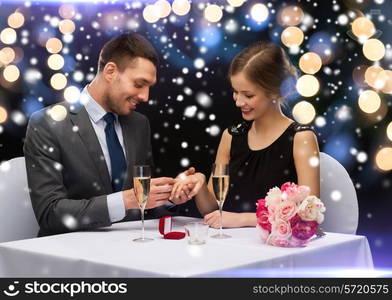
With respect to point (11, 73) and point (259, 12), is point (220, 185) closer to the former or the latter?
point (259, 12)

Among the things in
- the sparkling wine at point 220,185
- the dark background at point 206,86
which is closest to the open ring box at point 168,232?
the sparkling wine at point 220,185

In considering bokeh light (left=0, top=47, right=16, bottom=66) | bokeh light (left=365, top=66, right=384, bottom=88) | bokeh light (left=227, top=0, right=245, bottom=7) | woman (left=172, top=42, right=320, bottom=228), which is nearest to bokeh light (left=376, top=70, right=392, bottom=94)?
bokeh light (left=365, top=66, right=384, bottom=88)

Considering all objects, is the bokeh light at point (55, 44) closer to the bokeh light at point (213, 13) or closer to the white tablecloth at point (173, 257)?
the bokeh light at point (213, 13)

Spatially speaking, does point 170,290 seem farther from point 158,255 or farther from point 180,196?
point 180,196

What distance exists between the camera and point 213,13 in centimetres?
359

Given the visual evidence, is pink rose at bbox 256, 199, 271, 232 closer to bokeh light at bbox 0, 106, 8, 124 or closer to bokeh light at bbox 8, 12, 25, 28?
bokeh light at bbox 0, 106, 8, 124

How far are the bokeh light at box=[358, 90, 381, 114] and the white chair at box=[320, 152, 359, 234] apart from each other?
1217 mm

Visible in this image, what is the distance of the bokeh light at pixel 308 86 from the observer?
352 centimetres

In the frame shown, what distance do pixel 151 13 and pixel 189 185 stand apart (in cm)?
176

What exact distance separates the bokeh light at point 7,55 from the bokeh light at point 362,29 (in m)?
1.96

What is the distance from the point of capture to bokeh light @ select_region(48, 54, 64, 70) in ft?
12.1

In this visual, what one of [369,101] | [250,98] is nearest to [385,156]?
[369,101]

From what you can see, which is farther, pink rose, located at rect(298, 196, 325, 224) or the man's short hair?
the man's short hair

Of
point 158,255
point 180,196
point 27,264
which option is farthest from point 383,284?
point 27,264
